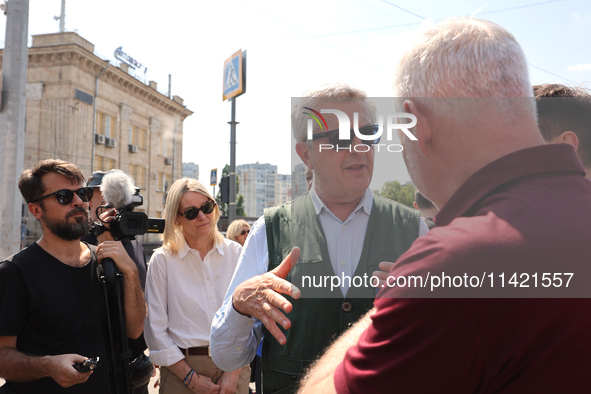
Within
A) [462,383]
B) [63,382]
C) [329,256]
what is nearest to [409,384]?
[462,383]

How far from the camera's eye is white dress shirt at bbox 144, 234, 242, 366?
266cm

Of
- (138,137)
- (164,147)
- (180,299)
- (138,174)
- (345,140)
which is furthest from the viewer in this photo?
(164,147)

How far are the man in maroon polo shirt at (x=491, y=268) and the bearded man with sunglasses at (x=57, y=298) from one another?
5.95 feet

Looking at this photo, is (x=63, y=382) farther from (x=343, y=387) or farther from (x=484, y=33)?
(x=484, y=33)

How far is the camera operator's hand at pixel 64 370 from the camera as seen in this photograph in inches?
78.3

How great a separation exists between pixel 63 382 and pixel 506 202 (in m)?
2.12

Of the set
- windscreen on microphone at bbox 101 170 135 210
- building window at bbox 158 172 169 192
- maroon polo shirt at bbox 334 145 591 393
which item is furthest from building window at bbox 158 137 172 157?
maroon polo shirt at bbox 334 145 591 393

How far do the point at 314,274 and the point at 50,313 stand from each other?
167 centimetres

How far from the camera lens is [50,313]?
222 cm

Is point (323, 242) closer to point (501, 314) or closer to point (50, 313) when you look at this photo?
point (501, 314)

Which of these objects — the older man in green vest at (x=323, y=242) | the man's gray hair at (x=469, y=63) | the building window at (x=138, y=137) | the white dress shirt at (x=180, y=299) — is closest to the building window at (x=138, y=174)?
the building window at (x=138, y=137)

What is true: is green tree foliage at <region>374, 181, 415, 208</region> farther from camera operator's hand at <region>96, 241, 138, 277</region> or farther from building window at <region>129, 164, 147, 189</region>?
building window at <region>129, 164, 147, 189</region>

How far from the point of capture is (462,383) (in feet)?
2.31

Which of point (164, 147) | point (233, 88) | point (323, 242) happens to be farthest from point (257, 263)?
point (164, 147)
